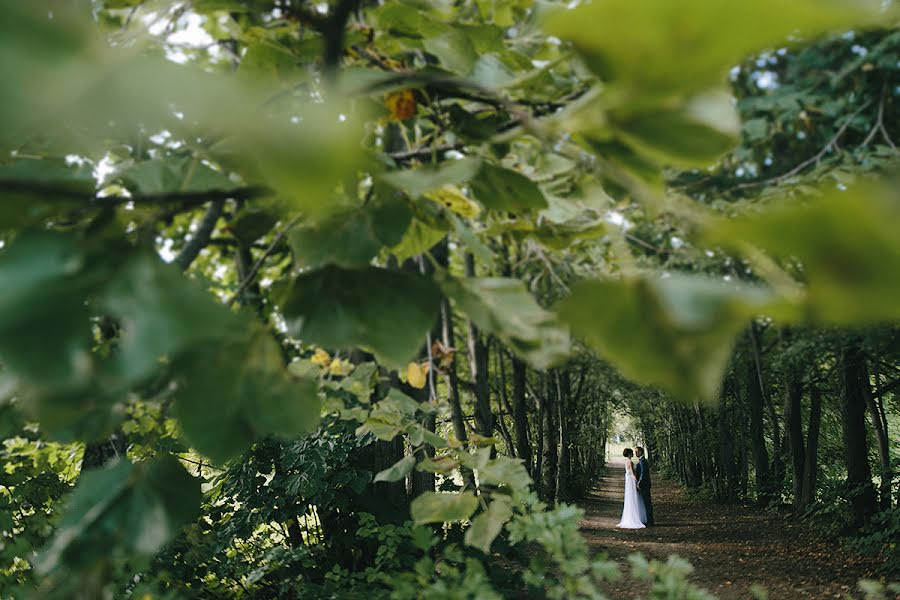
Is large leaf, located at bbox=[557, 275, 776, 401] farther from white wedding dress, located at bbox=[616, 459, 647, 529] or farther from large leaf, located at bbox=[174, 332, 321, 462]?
white wedding dress, located at bbox=[616, 459, 647, 529]

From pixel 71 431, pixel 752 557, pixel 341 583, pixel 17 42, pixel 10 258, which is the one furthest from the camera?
pixel 752 557

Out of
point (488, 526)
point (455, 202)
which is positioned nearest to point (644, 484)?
point (488, 526)

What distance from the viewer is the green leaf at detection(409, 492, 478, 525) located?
3.38 ft

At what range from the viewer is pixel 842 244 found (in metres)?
0.32

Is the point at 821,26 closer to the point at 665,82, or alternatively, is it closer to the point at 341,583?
the point at 665,82

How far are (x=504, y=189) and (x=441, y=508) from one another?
635mm

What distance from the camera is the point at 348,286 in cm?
63

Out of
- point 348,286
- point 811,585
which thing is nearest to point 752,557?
point 811,585

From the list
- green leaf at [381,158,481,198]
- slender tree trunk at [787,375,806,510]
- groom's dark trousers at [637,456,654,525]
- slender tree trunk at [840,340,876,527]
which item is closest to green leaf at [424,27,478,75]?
green leaf at [381,158,481,198]

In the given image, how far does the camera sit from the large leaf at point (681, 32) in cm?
29

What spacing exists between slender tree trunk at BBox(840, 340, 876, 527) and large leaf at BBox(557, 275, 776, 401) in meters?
13.4

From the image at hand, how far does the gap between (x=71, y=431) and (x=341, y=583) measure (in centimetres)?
400

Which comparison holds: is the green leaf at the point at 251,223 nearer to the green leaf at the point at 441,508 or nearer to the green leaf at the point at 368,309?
the green leaf at the point at 368,309

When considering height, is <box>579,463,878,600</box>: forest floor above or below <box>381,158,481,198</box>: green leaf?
below
